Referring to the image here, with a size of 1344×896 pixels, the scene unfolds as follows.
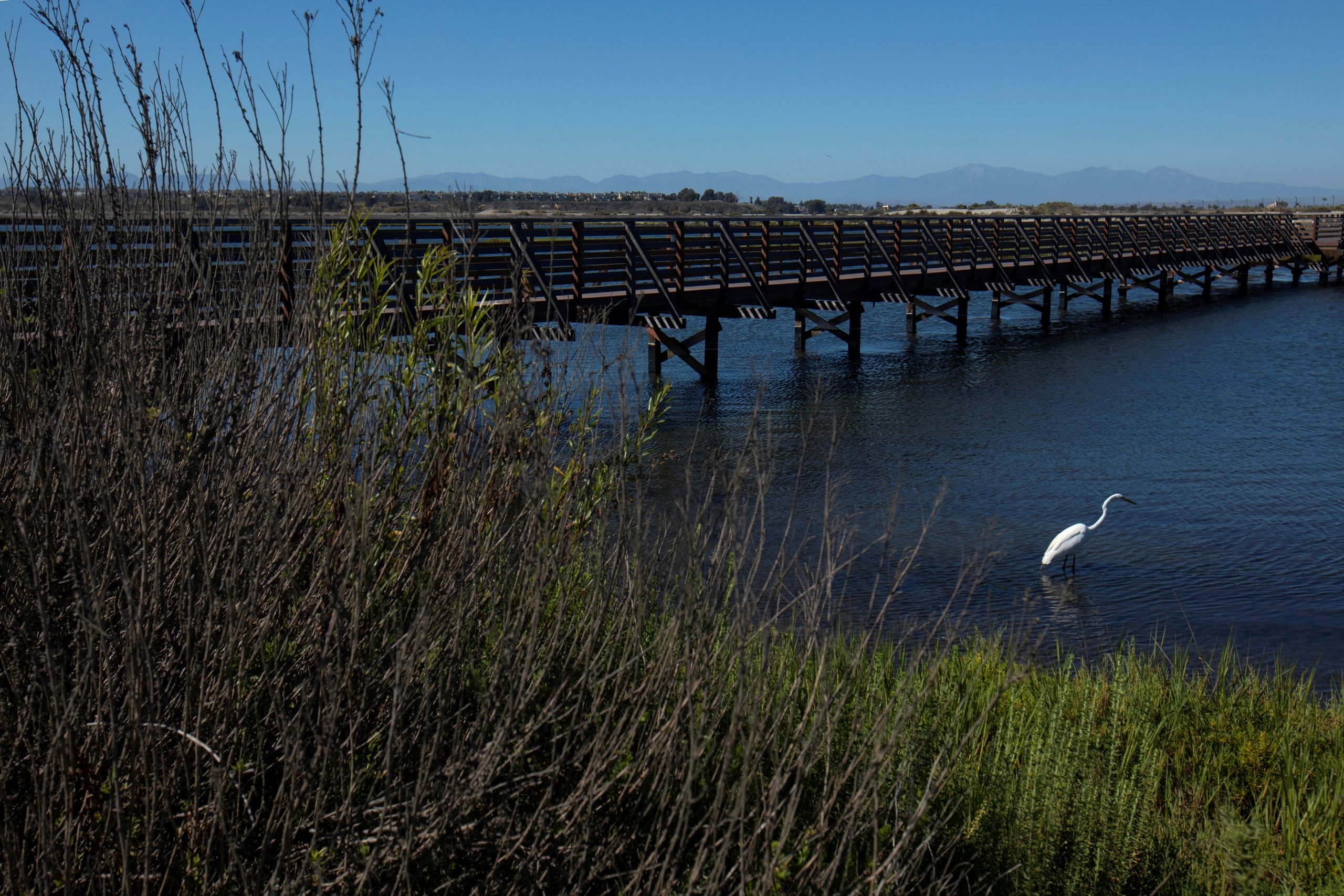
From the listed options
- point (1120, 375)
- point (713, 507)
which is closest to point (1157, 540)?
point (713, 507)

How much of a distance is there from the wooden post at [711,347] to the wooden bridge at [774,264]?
34mm

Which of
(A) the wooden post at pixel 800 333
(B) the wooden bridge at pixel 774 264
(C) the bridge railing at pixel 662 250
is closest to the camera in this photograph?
(C) the bridge railing at pixel 662 250

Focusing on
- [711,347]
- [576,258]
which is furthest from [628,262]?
[711,347]

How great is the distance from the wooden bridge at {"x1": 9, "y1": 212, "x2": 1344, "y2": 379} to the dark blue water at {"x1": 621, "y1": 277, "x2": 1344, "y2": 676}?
133cm

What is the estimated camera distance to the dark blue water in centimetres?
908

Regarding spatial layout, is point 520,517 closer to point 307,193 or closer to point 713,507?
point 307,193

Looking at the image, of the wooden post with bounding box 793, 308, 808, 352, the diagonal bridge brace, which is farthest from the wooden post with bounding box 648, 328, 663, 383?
the wooden post with bounding box 793, 308, 808, 352

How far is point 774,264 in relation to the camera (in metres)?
22.8

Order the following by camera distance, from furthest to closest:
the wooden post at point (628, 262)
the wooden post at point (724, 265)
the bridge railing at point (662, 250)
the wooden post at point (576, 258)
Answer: the wooden post at point (724, 265) → the wooden post at point (628, 262) → the wooden post at point (576, 258) → the bridge railing at point (662, 250)

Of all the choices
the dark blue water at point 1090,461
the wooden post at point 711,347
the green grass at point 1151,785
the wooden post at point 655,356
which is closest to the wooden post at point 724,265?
Answer: the wooden post at point 711,347

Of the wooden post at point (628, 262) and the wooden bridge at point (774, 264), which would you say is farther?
the wooden post at point (628, 262)

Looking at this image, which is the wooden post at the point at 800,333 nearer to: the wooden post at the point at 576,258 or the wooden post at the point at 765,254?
the wooden post at the point at 765,254

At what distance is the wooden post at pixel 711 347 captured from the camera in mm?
20281

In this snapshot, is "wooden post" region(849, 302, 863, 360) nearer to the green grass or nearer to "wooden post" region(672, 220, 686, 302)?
"wooden post" region(672, 220, 686, 302)
